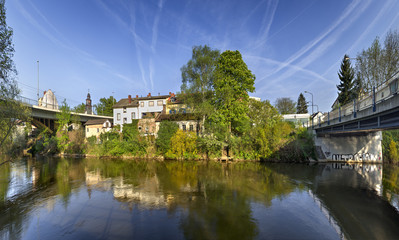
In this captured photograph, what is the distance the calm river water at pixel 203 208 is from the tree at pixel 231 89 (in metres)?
14.7

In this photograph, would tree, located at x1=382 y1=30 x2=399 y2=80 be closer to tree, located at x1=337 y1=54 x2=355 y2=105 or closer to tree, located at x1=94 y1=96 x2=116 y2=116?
tree, located at x1=337 y1=54 x2=355 y2=105

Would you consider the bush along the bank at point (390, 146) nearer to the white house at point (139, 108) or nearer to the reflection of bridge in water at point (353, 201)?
the reflection of bridge in water at point (353, 201)

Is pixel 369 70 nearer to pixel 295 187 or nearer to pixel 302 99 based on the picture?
pixel 295 187

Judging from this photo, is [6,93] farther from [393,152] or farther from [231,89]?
[393,152]

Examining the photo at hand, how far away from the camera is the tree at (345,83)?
4597 cm

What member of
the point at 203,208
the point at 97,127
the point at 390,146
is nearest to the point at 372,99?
the point at 203,208

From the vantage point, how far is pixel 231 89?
35062 millimetres

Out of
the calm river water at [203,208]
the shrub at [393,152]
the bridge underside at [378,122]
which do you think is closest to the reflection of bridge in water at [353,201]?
the calm river water at [203,208]

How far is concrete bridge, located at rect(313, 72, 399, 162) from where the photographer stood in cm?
1262

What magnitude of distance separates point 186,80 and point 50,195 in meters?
30.1

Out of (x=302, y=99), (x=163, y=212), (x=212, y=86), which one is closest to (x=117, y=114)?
(x=212, y=86)

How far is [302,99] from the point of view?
95.9 meters

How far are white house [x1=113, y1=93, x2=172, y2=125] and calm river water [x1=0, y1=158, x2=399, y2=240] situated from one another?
1381 inches

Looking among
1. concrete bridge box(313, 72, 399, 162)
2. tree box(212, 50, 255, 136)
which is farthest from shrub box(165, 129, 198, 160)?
concrete bridge box(313, 72, 399, 162)
